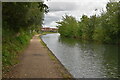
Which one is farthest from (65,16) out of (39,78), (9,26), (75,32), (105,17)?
(39,78)

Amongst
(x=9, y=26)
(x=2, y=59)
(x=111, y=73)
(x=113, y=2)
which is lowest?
(x=111, y=73)

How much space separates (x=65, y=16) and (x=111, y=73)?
302 feet

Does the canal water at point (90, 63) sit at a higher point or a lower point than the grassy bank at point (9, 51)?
lower

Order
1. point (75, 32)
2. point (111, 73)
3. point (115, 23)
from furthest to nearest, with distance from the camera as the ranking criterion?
point (75, 32) → point (115, 23) → point (111, 73)

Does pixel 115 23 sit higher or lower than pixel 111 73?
higher

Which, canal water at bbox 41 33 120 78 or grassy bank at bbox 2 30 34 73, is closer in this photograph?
grassy bank at bbox 2 30 34 73

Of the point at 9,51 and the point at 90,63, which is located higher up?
the point at 9,51

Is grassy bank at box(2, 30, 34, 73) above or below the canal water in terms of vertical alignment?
above

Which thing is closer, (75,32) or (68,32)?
(75,32)

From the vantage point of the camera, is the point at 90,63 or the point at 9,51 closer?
the point at 9,51

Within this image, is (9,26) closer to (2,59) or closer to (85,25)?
(2,59)

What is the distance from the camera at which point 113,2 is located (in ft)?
168

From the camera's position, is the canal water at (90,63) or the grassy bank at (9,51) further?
the canal water at (90,63)

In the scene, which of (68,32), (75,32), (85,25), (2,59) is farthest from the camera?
(68,32)
